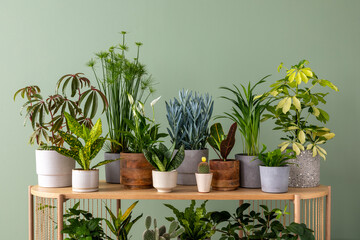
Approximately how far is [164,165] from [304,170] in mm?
674

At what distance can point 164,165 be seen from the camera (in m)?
1.60

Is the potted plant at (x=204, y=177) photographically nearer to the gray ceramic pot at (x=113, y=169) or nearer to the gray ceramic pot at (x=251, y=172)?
the gray ceramic pot at (x=251, y=172)

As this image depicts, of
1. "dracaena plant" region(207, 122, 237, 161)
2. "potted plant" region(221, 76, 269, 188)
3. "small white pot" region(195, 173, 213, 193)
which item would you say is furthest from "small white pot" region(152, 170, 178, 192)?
"potted plant" region(221, 76, 269, 188)

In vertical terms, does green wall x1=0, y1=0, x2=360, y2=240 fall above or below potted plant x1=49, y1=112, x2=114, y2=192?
above

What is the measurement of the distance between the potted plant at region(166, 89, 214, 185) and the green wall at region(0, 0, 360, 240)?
36cm

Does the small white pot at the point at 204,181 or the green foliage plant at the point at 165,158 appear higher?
the green foliage plant at the point at 165,158

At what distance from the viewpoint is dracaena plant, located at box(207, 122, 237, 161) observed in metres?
1.66

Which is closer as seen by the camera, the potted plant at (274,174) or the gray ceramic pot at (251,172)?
the potted plant at (274,174)

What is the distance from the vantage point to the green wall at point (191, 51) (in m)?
2.10

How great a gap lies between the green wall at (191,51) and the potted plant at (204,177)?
21.1 inches

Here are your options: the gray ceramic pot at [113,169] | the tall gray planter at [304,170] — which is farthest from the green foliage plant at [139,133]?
the tall gray planter at [304,170]

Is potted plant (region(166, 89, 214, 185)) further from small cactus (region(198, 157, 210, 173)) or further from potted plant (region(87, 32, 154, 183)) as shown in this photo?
potted plant (region(87, 32, 154, 183))

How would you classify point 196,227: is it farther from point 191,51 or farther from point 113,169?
point 191,51

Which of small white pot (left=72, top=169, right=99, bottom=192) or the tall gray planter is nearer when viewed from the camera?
small white pot (left=72, top=169, right=99, bottom=192)
